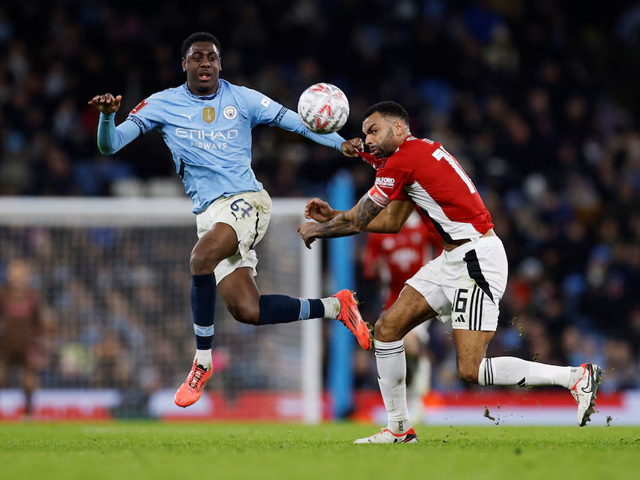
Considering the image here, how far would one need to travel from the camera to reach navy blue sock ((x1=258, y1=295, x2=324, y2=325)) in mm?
7305

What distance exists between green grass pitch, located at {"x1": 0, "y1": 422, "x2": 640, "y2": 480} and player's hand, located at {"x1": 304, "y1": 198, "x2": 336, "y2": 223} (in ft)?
5.41

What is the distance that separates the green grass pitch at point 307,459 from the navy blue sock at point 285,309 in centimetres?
94

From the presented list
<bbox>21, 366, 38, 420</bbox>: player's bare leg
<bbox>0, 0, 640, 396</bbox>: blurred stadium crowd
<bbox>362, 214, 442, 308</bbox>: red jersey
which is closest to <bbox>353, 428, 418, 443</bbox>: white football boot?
<bbox>362, 214, 442, 308</bbox>: red jersey

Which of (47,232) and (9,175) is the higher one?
(9,175)

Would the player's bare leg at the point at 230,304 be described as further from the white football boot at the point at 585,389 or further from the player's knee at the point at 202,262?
the white football boot at the point at 585,389

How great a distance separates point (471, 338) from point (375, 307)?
725 cm

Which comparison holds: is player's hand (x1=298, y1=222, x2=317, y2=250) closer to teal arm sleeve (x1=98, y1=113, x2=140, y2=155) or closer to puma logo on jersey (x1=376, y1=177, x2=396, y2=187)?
puma logo on jersey (x1=376, y1=177, x2=396, y2=187)

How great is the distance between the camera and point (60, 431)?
914 cm

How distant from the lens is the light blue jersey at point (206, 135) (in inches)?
288

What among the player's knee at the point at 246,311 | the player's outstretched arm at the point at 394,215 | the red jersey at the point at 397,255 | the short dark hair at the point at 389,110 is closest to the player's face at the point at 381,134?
the short dark hair at the point at 389,110

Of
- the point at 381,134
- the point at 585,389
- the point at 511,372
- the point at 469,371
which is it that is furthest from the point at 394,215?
the point at 585,389

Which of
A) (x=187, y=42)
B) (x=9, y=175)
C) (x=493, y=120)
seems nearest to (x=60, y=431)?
(x=187, y=42)

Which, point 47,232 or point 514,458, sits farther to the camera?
point 47,232

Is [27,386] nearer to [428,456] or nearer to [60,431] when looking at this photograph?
[60,431]
